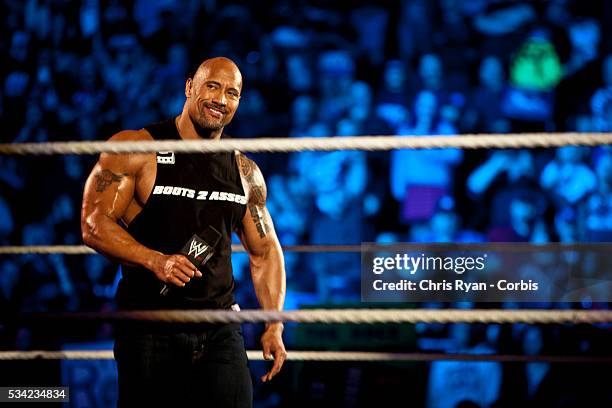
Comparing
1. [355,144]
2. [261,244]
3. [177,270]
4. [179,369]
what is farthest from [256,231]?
[355,144]

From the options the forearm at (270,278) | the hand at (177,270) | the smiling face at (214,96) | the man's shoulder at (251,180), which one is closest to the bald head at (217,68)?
the smiling face at (214,96)

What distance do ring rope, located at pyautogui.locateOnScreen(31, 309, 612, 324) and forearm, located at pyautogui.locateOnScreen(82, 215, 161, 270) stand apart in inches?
14.3

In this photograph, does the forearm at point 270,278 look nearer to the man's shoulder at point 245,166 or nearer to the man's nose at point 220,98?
the man's shoulder at point 245,166

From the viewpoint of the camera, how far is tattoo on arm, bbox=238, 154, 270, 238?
169 cm

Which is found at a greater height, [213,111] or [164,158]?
[213,111]

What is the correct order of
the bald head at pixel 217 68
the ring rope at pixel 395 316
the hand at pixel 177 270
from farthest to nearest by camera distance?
the bald head at pixel 217 68
the hand at pixel 177 270
the ring rope at pixel 395 316

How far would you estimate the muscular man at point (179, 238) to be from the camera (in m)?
1.44

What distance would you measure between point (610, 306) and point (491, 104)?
1.10m

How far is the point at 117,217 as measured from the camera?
4.72ft

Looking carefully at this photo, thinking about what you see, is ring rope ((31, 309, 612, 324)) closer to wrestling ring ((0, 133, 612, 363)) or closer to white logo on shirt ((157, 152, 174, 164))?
wrestling ring ((0, 133, 612, 363))

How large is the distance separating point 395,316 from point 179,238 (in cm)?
76

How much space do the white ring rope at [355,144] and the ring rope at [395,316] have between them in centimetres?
21

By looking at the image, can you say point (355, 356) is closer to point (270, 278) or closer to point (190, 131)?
point (270, 278)

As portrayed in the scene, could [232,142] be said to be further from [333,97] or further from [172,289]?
[333,97]
